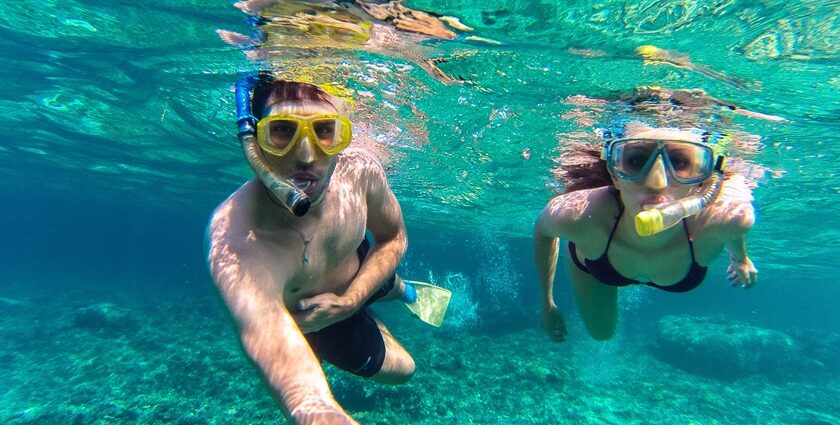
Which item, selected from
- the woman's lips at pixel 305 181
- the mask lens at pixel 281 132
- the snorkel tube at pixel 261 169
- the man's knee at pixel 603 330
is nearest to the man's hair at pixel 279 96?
the snorkel tube at pixel 261 169

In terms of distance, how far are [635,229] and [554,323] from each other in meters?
1.69

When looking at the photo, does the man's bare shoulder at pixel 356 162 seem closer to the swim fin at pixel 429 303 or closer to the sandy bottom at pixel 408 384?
the swim fin at pixel 429 303

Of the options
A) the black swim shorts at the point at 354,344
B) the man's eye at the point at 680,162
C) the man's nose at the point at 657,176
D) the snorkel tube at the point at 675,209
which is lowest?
the black swim shorts at the point at 354,344

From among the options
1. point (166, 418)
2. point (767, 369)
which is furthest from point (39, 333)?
point (767, 369)

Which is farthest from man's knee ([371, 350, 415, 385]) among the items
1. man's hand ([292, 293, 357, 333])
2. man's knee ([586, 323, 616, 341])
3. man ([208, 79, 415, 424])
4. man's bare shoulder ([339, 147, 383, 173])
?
man's knee ([586, 323, 616, 341])

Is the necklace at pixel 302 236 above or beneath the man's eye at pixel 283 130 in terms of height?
beneath

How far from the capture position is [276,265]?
2.90m

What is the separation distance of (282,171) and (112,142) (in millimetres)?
25131

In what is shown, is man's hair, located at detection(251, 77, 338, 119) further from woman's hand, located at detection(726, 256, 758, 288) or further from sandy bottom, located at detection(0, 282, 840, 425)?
sandy bottom, located at detection(0, 282, 840, 425)

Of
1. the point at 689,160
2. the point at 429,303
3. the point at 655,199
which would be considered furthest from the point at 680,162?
the point at 429,303

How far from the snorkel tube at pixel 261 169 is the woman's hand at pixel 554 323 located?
393 cm

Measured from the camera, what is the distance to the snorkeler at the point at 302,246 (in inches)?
96.6

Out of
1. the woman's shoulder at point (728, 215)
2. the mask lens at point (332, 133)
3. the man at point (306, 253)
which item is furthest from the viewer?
the woman's shoulder at point (728, 215)

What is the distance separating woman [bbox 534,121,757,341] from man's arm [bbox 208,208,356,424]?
3.49 metres
